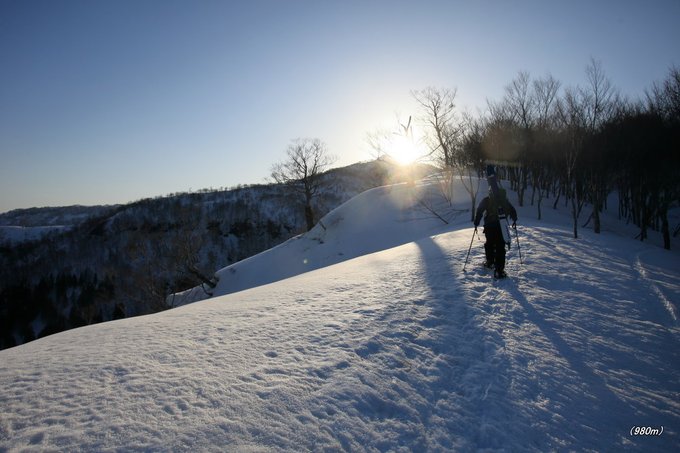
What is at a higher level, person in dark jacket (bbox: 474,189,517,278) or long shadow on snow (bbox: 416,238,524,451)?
person in dark jacket (bbox: 474,189,517,278)

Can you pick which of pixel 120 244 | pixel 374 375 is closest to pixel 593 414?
pixel 374 375

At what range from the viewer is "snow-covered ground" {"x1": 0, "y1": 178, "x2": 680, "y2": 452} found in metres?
2.56

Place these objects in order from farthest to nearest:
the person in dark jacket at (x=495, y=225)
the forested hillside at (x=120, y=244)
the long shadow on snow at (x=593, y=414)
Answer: the forested hillside at (x=120, y=244) → the person in dark jacket at (x=495, y=225) → the long shadow on snow at (x=593, y=414)

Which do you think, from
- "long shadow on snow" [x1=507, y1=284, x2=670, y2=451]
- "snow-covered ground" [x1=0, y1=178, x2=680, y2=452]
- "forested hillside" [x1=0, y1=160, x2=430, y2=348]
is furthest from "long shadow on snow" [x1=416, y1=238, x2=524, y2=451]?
"forested hillside" [x1=0, y1=160, x2=430, y2=348]

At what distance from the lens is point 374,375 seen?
3.44 m

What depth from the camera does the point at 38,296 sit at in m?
87.8

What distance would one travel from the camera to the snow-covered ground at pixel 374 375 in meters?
2.56

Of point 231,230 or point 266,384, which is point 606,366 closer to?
point 266,384

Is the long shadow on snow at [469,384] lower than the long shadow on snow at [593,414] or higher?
higher

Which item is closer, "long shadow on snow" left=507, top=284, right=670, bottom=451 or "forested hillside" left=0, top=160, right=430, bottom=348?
"long shadow on snow" left=507, top=284, right=670, bottom=451

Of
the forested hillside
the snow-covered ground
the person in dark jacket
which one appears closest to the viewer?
the snow-covered ground

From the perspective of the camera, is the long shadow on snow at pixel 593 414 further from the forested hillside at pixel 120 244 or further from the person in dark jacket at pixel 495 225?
the forested hillside at pixel 120 244

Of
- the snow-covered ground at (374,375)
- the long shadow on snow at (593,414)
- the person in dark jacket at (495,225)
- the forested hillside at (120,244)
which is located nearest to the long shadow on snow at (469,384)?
the snow-covered ground at (374,375)

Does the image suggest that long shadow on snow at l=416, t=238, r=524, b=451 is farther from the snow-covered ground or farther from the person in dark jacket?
the person in dark jacket
